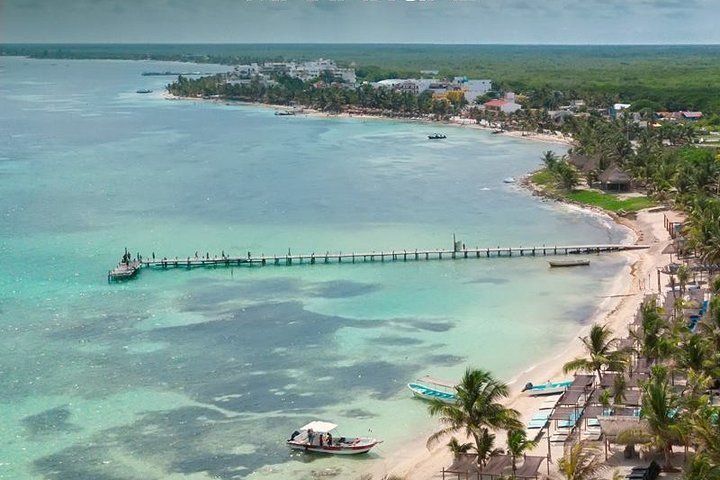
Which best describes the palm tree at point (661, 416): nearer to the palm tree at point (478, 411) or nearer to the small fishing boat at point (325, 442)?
the palm tree at point (478, 411)

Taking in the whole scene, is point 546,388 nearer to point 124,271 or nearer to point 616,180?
point 124,271

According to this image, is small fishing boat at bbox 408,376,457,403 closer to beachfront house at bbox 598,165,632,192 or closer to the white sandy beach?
the white sandy beach

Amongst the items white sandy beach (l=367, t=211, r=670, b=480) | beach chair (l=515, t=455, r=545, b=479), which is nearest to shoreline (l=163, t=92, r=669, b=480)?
white sandy beach (l=367, t=211, r=670, b=480)

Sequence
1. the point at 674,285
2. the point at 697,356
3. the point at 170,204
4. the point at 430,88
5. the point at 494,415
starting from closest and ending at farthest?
1. the point at 494,415
2. the point at 697,356
3. the point at 674,285
4. the point at 170,204
5. the point at 430,88

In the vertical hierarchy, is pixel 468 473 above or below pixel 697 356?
below

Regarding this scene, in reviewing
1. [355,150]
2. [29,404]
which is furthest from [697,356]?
[355,150]

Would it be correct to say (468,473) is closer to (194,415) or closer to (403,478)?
(403,478)

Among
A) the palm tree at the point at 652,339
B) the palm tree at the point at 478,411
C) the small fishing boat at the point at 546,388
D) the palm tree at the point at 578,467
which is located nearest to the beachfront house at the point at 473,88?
the small fishing boat at the point at 546,388
